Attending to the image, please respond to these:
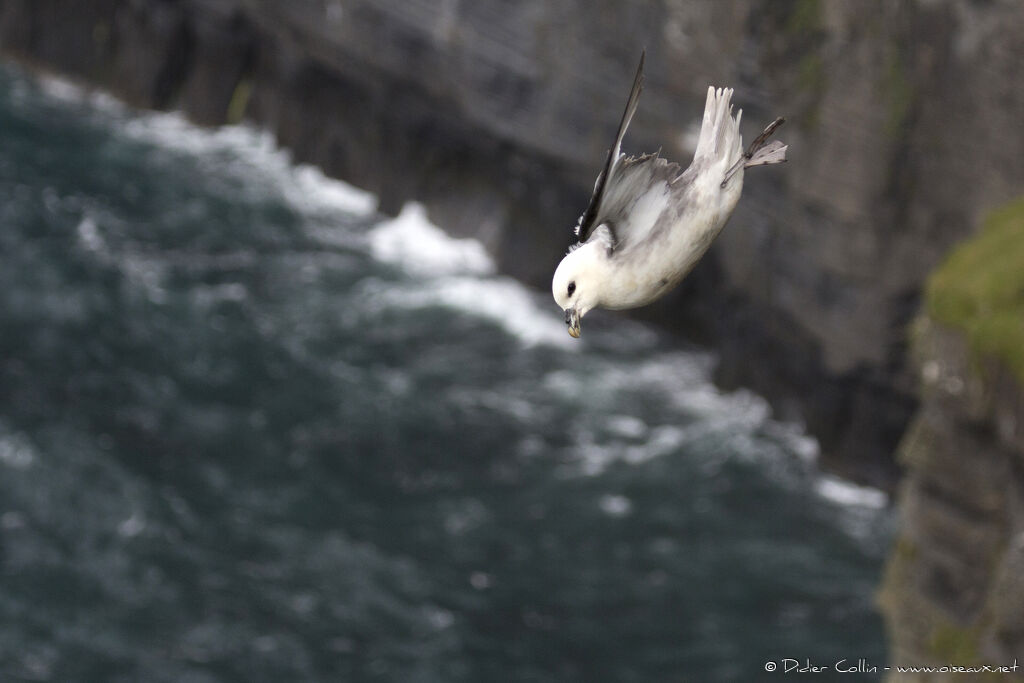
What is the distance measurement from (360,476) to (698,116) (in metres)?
12.6

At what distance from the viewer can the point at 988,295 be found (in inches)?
1054

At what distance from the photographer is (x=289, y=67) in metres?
52.5

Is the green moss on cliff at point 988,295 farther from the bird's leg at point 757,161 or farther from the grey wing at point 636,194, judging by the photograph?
the grey wing at point 636,194

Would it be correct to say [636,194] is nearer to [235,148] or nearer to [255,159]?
[255,159]

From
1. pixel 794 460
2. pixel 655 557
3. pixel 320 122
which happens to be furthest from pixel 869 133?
pixel 320 122

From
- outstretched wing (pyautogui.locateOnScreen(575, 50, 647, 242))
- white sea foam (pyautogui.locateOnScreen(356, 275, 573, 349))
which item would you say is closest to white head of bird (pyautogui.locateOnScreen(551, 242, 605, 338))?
outstretched wing (pyautogui.locateOnScreen(575, 50, 647, 242))

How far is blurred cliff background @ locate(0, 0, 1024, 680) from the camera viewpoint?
2673 cm

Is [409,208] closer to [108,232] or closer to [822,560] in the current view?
[108,232]

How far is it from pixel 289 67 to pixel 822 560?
26153 mm

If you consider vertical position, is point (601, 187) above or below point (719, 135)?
below

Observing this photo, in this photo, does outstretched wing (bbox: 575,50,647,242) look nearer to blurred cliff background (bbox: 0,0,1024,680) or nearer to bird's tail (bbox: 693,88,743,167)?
bird's tail (bbox: 693,88,743,167)

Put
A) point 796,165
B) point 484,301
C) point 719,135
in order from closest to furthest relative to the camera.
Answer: point 719,135 < point 796,165 < point 484,301

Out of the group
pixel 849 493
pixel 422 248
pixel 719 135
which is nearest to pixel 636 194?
pixel 719 135

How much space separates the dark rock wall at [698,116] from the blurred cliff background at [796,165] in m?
0.06
